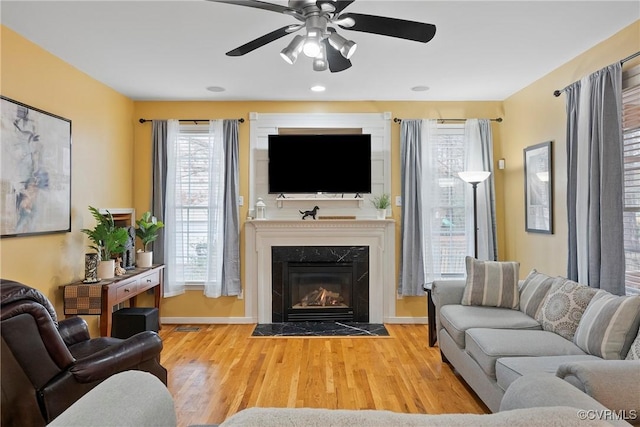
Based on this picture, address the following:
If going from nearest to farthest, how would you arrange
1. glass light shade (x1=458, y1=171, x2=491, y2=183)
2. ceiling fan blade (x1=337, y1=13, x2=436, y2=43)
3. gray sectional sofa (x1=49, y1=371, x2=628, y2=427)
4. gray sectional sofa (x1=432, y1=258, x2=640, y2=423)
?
gray sectional sofa (x1=49, y1=371, x2=628, y2=427) < gray sectional sofa (x1=432, y1=258, x2=640, y2=423) < ceiling fan blade (x1=337, y1=13, x2=436, y2=43) < glass light shade (x1=458, y1=171, x2=491, y2=183)

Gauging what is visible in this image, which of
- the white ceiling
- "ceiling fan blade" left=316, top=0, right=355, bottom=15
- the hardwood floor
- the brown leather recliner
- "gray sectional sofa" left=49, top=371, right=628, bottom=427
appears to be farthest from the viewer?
the hardwood floor

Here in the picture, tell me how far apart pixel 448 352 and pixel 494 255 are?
1801 millimetres

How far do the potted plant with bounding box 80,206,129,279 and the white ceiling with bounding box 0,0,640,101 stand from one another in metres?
1.48

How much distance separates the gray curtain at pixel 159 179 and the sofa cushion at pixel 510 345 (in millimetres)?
3656

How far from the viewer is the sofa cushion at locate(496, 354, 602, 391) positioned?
2127mm

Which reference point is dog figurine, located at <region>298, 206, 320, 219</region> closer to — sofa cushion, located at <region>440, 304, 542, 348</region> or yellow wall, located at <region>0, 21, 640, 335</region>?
yellow wall, located at <region>0, 21, 640, 335</region>

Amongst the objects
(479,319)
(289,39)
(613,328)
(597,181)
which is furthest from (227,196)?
(613,328)

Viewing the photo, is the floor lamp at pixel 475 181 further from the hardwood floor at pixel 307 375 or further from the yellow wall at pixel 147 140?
the hardwood floor at pixel 307 375

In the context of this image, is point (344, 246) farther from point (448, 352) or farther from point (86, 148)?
point (86, 148)

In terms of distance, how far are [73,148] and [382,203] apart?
130 inches

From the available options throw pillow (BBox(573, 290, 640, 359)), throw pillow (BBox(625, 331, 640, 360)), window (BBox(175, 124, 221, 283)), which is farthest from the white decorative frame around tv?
throw pillow (BBox(625, 331, 640, 360))

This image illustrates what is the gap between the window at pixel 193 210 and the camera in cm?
474

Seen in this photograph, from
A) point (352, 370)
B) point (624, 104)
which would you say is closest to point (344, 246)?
point (352, 370)

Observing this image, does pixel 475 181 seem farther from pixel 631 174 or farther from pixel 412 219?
pixel 631 174
